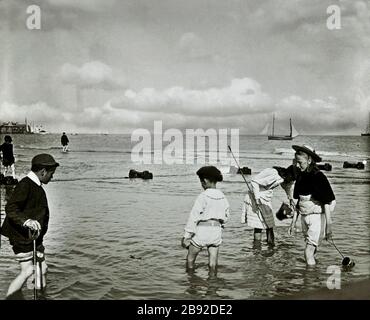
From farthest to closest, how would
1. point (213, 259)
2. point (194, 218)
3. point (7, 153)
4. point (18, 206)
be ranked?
point (7, 153), point (213, 259), point (194, 218), point (18, 206)

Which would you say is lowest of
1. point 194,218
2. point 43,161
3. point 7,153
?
point 194,218

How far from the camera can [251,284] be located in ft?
15.0

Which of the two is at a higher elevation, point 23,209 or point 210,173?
point 210,173

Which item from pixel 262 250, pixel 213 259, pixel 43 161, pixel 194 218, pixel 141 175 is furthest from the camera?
pixel 141 175

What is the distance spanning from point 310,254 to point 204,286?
1.13 m

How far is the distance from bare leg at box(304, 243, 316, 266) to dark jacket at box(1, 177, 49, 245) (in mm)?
2496

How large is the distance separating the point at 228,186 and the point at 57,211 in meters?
5.63

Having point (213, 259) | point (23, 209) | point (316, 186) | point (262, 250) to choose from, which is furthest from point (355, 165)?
point (23, 209)

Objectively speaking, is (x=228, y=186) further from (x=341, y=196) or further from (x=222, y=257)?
(x=222, y=257)

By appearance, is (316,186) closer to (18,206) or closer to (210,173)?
(210,173)

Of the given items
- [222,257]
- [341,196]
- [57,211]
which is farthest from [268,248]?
[341,196]

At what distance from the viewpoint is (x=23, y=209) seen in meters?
3.59

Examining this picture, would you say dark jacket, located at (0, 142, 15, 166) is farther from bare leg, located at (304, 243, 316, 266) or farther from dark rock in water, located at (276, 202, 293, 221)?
bare leg, located at (304, 243, 316, 266)

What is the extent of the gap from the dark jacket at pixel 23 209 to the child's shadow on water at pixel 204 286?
144 cm
